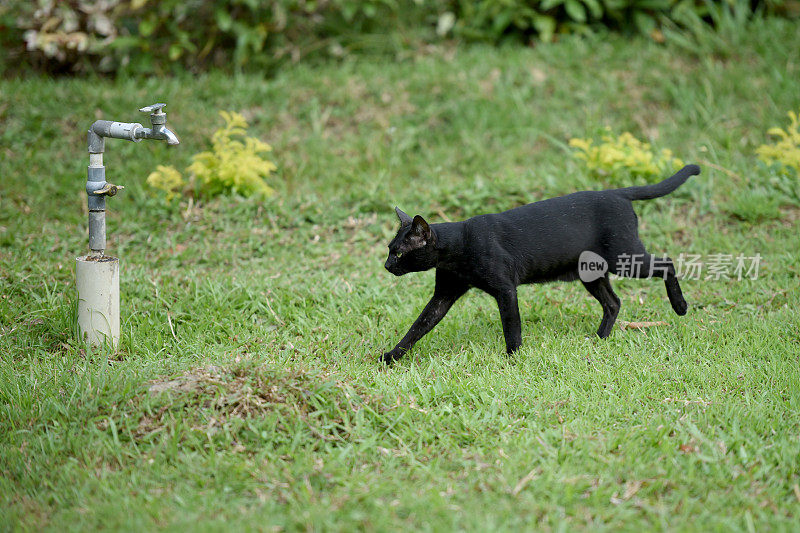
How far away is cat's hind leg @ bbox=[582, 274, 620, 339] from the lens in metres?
4.40

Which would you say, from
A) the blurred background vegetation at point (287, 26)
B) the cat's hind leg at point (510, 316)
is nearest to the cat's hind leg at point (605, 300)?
the cat's hind leg at point (510, 316)

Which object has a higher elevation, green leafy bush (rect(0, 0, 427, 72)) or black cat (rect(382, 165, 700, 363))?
green leafy bush (rect(0, 0, 427, 72))

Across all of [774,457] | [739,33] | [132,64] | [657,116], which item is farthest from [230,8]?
[774,457]

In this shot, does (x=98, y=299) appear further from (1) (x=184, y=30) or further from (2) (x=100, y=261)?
(1) (x=184, y=30)

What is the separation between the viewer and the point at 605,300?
4422mm

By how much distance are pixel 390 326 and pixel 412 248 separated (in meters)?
0.89

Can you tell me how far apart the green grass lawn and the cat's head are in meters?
0.57

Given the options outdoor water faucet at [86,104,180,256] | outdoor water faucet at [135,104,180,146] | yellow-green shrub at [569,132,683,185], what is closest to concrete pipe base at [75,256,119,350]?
outdoor water faucet at [86,104,180,256]

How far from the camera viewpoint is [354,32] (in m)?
9.12

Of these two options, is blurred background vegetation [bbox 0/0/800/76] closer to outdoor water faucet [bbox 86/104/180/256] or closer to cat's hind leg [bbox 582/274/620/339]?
outdoor water faucet [bbox 86/104/180/256]

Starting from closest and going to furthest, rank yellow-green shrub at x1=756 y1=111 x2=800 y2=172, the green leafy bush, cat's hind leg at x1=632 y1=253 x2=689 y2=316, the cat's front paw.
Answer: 1. the cat's front paw
2. cat's hind leg at x1=632 y1=253 x2=689 y2=316
3. yellow-green shrub at x1=756 y1=111 x2=800 y2=172
4. the green leafy bush

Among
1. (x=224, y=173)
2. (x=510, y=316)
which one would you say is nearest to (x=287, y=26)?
(x=224, y=173)

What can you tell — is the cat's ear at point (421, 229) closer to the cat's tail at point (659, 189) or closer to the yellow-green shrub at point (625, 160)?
the cat's tail at point (659, 189)

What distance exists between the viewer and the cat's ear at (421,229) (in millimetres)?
3721
